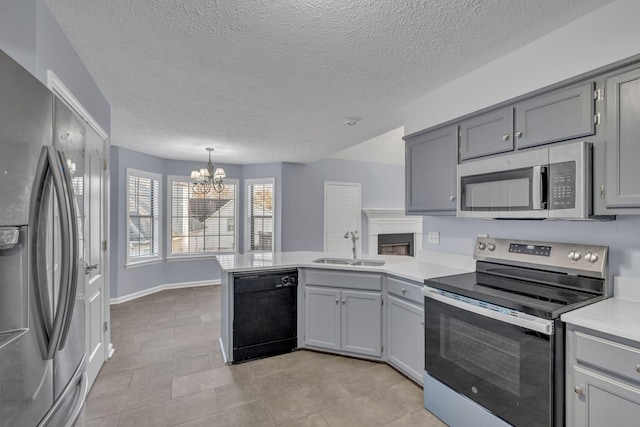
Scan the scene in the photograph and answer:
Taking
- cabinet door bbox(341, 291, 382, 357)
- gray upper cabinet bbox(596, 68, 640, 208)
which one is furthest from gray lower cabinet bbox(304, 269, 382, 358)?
gray upper cabinet bbox(596, 68, 640, 208)

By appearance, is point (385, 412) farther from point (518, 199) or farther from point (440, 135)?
point (440, 135)

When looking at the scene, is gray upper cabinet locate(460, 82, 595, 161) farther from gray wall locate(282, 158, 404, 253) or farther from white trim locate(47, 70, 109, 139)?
gray wall locate(282, 158, 404, 253)

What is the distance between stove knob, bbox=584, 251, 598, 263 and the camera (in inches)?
68.8

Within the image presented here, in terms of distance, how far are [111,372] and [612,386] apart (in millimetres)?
3439

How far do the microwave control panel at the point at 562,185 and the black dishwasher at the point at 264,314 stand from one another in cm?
218

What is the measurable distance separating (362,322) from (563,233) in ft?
5.61

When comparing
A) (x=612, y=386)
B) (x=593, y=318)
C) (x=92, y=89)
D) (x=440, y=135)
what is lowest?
(x=612, y=386)

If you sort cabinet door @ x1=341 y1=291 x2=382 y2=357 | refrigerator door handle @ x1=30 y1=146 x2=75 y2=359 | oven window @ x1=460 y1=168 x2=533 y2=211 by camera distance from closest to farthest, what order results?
refrigerator door handle @ x1=30 y1=146 x2=75 y2=359 < oven window @ x1=460 y1=168 x2=533 y2=211 < cabinet door @ x1=341 y1=291 x2=382 y2=357

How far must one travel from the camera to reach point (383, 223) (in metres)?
6.48

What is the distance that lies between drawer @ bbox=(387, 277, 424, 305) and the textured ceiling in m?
1.63

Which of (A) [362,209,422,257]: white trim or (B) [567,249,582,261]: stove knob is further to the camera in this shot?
(A) [362,209,422,257]: white trim

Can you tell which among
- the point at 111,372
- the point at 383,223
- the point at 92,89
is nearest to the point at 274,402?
the point at 111,372

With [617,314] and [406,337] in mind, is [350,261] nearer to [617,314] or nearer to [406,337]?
[406,337]

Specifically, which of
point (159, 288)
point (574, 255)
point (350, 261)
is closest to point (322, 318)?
point (350, 261)
